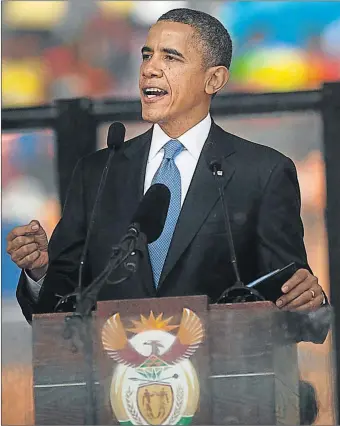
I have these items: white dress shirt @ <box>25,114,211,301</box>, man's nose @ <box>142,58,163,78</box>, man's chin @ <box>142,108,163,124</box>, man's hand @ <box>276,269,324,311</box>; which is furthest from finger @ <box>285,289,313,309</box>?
man's nose @ <box>142,58,163,78</box>

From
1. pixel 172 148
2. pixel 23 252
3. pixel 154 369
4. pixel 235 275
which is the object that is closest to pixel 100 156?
pixel 172 148

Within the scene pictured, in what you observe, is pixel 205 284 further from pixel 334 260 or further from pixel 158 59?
pixel 158 59

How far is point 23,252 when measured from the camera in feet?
18.1

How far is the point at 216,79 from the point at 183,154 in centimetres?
35

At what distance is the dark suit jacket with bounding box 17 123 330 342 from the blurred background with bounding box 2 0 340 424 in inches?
3.2

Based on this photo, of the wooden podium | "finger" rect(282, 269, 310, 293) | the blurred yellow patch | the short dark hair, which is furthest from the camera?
the blurred yellow patch

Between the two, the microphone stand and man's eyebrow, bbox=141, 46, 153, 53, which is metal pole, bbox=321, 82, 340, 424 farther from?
the microphone stand

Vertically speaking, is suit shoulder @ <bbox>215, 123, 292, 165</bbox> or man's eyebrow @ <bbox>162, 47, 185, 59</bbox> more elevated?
man's eyebrow @ <bbox>162, 47, 185, 59</bbox>

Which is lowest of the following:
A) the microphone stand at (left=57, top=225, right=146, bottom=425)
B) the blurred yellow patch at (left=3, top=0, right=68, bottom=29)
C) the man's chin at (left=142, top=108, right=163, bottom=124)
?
the microphone stand at (left=57, top=225, right=146, bottom=425)

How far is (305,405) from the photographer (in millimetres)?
4832

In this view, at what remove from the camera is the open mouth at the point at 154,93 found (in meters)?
5.58

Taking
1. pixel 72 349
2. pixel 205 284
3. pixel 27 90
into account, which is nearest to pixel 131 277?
pixel 205 284

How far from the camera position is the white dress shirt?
5.51 metres

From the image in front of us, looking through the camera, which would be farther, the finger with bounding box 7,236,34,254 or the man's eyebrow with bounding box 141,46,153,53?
the man's eyebrow with bounding box 141,46,153,53
